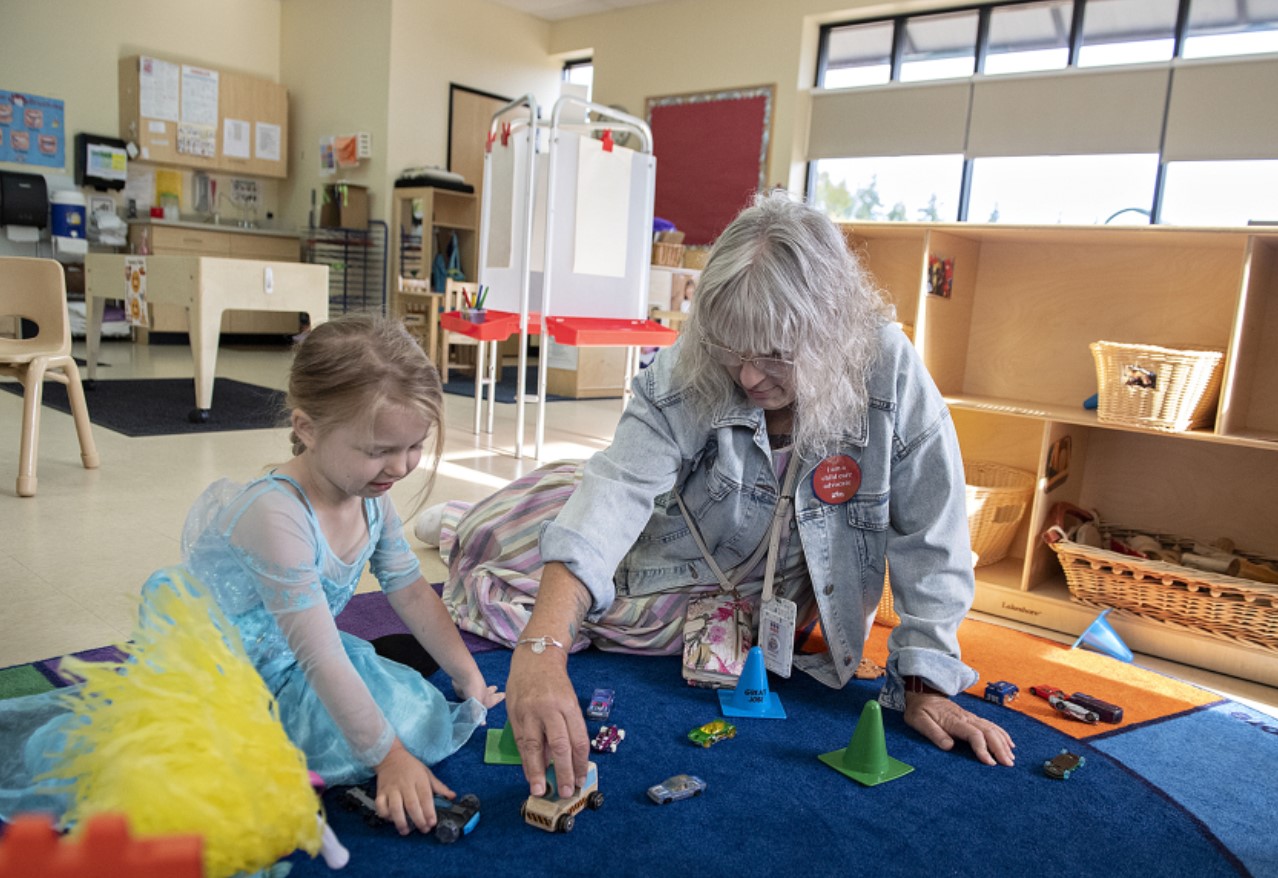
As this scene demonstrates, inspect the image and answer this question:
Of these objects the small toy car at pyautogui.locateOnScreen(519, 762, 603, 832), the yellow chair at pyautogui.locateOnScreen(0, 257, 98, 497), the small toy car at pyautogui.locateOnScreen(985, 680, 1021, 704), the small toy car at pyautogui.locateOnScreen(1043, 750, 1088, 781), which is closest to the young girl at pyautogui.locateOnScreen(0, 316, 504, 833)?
the small toy car at pyautogui.locateOnScreen(519, 762, 603, 832)

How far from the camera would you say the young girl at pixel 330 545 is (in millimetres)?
1116

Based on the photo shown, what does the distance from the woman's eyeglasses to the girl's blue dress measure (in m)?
0.53

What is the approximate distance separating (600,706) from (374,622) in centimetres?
A: 59

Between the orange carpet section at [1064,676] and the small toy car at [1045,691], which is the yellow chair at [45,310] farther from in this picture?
the small toy car at [1045,691]

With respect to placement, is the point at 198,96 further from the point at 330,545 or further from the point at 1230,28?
the point at 330,545

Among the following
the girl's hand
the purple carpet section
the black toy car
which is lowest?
the purple carpet section

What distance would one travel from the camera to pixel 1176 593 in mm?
2035

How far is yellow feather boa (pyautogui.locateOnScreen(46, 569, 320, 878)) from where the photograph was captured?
78 centimetres

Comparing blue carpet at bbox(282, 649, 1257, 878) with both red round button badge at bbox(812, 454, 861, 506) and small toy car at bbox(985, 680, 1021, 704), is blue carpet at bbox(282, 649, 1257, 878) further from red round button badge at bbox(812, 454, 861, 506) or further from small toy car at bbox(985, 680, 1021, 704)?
red round button badge at bbox(812, 454, 861, 506)

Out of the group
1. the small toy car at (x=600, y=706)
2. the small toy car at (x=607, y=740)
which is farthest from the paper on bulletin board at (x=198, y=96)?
the small toy car at (x=607, y=740)

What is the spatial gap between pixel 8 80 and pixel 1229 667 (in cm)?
786

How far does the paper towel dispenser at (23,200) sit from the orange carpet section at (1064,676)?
6.68m

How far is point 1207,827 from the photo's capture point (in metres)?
1.36

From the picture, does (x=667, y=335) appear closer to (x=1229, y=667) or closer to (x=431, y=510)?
(x=431, y=510)
